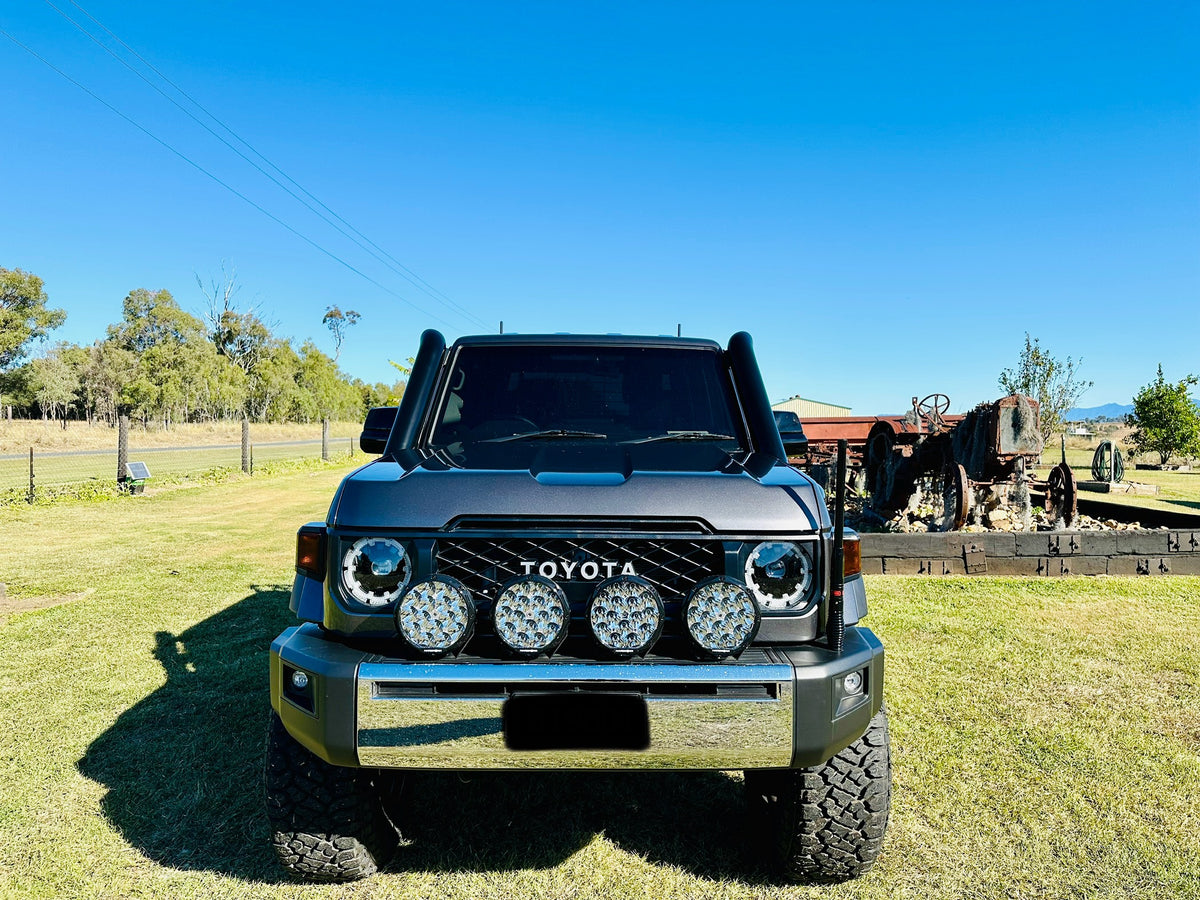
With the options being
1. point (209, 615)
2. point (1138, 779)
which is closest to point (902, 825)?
point (1138, 779)

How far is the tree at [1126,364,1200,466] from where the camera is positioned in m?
26.9

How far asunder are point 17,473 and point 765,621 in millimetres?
21592

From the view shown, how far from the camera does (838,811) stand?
2.42 meters

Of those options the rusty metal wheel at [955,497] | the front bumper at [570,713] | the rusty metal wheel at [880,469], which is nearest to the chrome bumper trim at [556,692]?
the front bumper at [570,713]

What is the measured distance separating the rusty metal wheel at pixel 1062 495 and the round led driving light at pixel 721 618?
8.66 meters

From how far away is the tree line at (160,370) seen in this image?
169 ft

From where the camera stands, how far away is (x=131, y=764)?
3.43 meters

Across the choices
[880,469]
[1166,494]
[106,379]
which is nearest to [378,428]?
[880,469]

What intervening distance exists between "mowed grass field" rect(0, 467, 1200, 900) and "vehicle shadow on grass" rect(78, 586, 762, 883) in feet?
0.04

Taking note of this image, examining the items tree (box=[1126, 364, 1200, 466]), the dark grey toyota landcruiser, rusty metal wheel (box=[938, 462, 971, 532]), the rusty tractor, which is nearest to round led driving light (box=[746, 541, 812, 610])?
the dark grey toyota landcruiser

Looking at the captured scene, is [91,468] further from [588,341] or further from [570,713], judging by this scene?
[570,713]

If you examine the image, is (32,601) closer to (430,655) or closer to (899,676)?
(430,655)

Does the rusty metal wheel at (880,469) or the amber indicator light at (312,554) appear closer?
the amber indicator light at (312,554)

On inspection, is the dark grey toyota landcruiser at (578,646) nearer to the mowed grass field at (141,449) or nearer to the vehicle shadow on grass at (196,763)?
the vehicle shadow on grass at (196,763)
